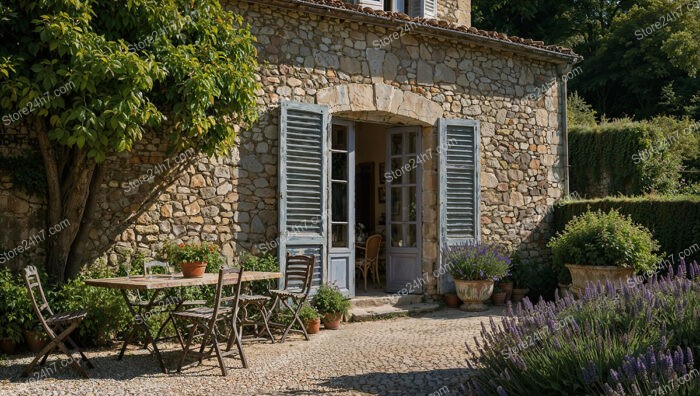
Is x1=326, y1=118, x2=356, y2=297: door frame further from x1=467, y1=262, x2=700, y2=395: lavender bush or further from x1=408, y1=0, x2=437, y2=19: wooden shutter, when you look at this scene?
x1=467, y1=262, x2=700, y2=395: lavender bush

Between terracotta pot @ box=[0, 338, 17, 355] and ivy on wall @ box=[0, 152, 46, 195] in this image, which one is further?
ivy on wall @ box=[0, 152, 46, 195]

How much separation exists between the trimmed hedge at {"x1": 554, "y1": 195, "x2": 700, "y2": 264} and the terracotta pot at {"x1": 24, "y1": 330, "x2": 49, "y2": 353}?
7121mm

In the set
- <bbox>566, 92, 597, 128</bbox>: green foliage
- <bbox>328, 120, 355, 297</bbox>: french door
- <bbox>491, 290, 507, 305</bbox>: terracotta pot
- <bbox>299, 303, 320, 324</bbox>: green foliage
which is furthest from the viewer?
<bbox>566, 92, 597, 128</bbox>: green foliage

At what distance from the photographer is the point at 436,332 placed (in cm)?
724

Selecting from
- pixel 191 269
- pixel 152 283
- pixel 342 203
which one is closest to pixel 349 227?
pixel 342 203

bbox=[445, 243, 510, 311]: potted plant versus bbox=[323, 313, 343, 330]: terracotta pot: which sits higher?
bbox=[445, 243, 510, 311]: potted plant

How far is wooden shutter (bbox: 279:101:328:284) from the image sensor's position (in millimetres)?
7605

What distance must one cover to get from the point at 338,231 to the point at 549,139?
154 inches

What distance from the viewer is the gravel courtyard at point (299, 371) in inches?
187

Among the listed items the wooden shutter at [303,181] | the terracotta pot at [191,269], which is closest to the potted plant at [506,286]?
the wooden shutter at [303,181]

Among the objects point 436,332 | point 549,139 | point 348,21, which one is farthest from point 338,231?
point 549,139

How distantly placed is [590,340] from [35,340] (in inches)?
189

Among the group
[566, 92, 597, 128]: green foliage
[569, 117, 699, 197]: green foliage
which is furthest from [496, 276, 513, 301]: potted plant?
[566, 92, 597, 128]: green foliage

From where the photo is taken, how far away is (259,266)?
287 inches
